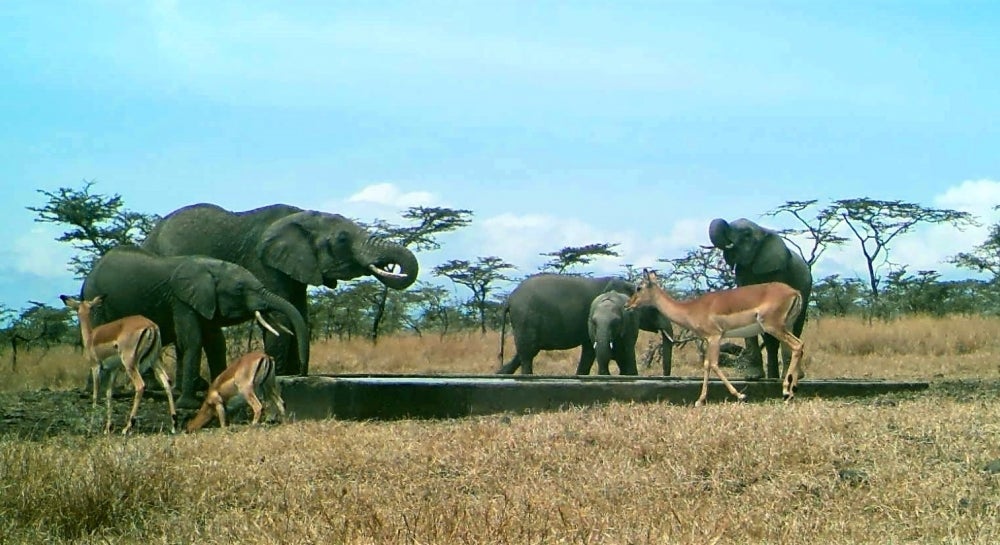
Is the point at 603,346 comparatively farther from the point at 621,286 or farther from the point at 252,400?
the point at 252,400

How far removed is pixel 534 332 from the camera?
16453mm

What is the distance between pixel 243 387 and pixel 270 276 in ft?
13.3

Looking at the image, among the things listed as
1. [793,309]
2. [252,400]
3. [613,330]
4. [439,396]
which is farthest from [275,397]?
[613,330]

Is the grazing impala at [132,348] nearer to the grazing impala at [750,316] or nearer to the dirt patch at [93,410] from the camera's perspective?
the dirt patch at [93,410]

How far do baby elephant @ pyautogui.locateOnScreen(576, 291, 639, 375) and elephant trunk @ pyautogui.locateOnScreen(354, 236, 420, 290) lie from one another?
2.52m

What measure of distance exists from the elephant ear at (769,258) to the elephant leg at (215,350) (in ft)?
19.4

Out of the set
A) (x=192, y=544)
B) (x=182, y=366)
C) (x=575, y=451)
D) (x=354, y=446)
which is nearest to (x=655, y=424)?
(x=575, y=451)

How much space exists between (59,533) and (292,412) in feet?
14.7

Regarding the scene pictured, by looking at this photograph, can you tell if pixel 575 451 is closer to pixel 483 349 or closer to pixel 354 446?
pixel 354 446

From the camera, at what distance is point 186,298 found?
12062mm

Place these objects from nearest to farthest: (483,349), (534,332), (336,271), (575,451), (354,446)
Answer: (575,451) → (354,446) → (336,271) → (534,332) → (483,349)

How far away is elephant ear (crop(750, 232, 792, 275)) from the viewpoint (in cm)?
1406

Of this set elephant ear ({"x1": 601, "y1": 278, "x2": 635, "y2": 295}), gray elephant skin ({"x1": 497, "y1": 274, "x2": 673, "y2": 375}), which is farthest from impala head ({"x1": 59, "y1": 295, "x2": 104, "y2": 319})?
elephant ear ({"x1": 601, "y1": 278, "x2": 635, "y2": 295})

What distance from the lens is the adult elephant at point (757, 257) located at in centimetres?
1385
